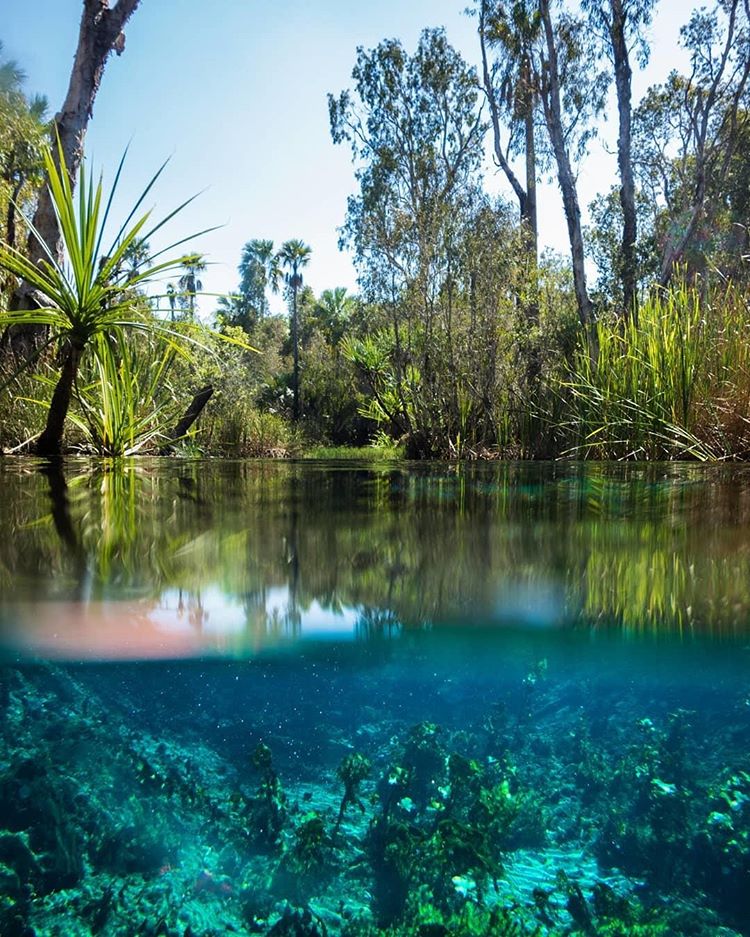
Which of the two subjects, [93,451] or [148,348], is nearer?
[93,451]

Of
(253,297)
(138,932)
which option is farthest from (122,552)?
(253,297)

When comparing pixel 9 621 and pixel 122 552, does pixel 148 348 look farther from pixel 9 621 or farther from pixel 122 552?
pixel 9 621

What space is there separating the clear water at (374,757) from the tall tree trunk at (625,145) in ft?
44.0

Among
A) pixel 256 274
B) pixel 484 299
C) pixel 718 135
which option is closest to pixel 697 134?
pixel 718 135

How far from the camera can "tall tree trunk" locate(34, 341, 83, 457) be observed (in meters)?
4.41

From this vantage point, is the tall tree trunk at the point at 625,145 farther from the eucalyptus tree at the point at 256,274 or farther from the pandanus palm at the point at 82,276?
the eucalyptus tree at the point at 256,274

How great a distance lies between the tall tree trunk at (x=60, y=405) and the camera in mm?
4406

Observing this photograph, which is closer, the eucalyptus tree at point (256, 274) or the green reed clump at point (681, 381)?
the green reed clump at point (681, 381)

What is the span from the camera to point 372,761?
57 centimetres

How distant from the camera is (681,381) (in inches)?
222

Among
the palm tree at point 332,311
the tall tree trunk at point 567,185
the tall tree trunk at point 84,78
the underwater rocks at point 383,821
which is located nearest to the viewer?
the underwater rocks at point 383,821

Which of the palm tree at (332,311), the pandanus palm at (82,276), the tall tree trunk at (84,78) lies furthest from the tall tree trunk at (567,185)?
the palm tree at (332,311)

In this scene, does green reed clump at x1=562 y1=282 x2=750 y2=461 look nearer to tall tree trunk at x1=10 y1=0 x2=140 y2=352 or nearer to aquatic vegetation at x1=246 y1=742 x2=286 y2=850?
aquatic vegetation at x1=246 y1=742 x2=286 y2=850

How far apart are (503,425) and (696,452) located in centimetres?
494
